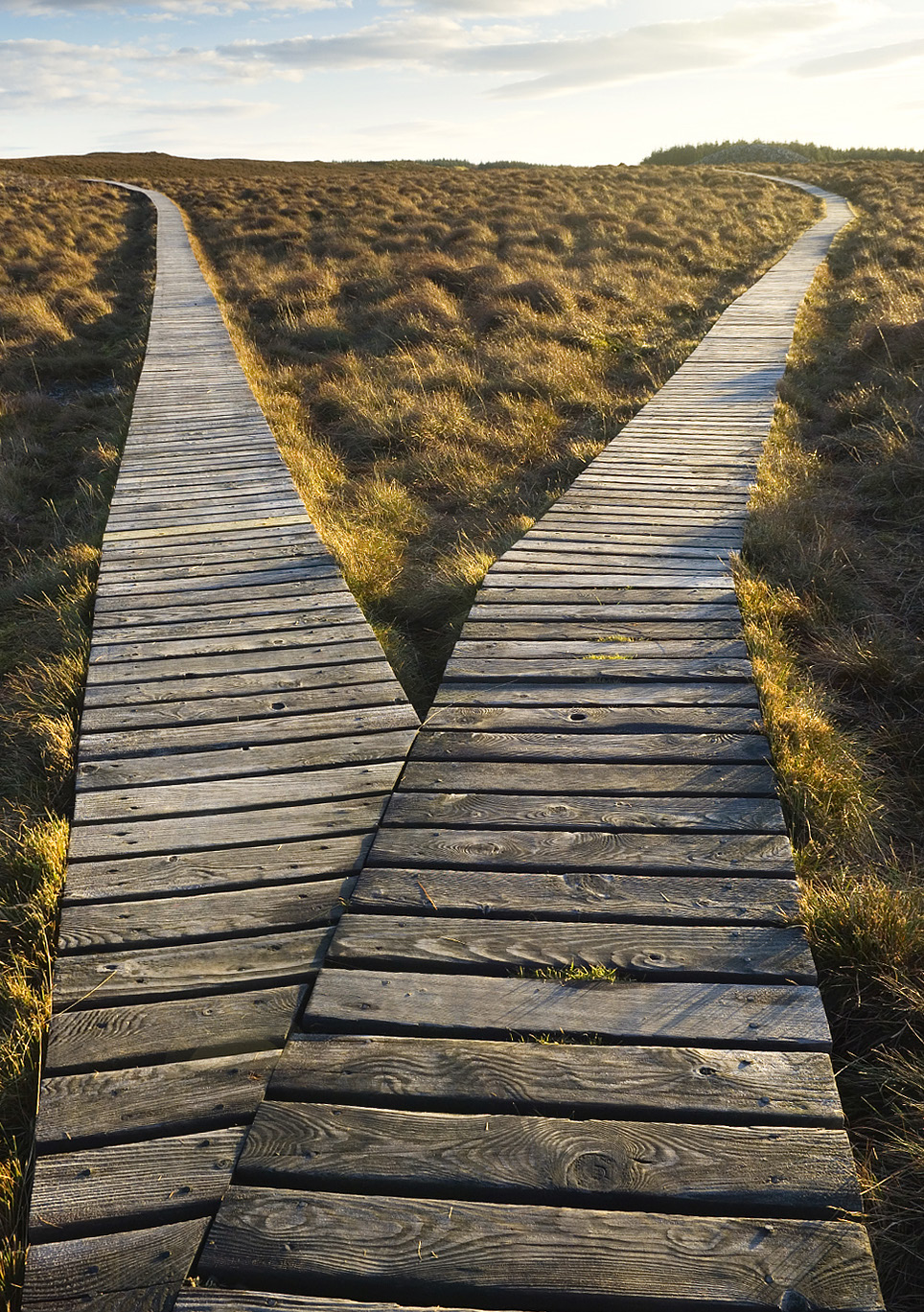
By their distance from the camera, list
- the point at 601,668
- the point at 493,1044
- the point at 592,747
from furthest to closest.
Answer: the point at 601,668 → the point at 592,747 → the point at 493,1044

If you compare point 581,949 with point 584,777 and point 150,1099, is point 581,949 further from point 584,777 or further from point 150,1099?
point 150,1099

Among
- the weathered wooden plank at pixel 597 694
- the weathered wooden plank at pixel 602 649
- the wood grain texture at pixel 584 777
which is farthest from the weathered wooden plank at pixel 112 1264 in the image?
the weathered wooden plank at pixel 602 649

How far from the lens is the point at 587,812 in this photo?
2.81m

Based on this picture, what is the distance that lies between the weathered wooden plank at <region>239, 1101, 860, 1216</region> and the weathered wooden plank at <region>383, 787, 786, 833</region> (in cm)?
99

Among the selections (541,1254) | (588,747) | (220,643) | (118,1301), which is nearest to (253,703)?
(220,643)

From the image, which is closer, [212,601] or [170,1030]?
[170,1030]

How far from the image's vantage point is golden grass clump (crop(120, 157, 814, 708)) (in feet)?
18.6

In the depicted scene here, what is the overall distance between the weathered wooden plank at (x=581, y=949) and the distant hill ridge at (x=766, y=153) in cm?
4597

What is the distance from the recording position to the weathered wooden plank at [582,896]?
2400 mm

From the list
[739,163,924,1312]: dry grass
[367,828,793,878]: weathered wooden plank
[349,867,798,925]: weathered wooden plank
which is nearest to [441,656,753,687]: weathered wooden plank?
[739,163,924,1312]: dry grass

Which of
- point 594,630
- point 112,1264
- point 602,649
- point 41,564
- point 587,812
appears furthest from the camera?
point 41,564

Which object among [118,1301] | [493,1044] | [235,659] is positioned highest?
[235,659]

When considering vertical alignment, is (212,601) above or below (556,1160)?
above

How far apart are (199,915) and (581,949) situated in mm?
1048
